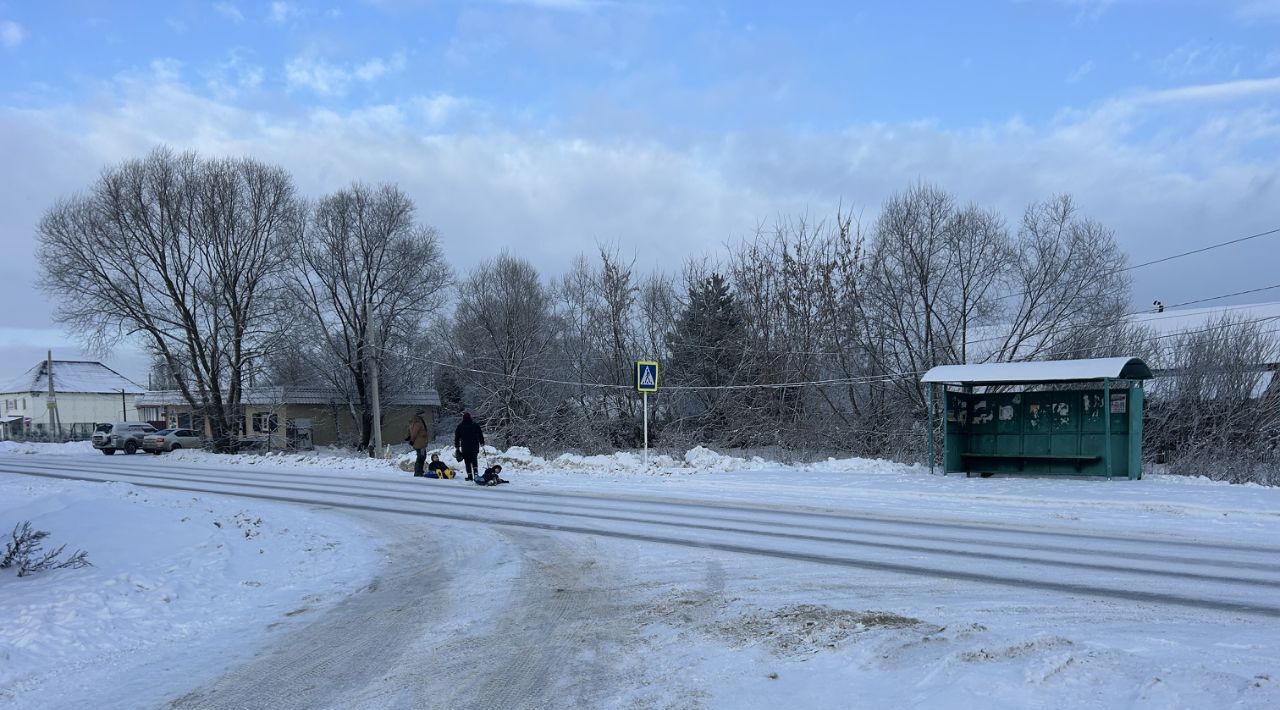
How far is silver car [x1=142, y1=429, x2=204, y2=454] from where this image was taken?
43.9m

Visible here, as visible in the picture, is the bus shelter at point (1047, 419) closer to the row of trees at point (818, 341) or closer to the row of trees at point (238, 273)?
the row of trees at point (818, 341)

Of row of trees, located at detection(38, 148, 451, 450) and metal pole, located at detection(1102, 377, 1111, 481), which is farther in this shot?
row of trees, located at detection(38, 148, 451, 450)

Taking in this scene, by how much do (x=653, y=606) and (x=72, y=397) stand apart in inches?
4089

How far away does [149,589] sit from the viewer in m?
8.00

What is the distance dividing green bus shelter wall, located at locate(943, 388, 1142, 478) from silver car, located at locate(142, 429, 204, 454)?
39740 mm

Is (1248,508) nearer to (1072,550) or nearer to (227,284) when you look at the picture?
(1072,550)

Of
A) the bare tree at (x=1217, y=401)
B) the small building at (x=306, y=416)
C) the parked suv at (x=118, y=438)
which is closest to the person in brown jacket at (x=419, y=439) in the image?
the bare tree at (x=1217, y=401)

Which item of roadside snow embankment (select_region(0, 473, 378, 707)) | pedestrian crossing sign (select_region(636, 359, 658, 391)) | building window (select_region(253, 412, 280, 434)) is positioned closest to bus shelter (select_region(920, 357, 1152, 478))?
pedestrian crossing sign (select_region(636, 359, 658, 391))

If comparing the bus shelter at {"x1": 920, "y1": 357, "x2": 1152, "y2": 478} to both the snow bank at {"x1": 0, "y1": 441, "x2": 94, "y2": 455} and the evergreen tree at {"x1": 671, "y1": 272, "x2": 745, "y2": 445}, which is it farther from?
the snow bank at {"x1": 0, "y1": 441, "x2": 94, "y2": 455}

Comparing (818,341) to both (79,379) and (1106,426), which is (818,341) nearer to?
(1106,426)

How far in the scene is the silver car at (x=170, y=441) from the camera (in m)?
43.9

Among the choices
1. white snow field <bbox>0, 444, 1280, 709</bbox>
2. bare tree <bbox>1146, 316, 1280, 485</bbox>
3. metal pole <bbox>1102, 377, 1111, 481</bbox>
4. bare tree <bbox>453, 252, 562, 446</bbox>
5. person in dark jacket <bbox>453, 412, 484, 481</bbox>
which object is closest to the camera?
white snow field <bbox>0, 444, 1280, 709</bbox>

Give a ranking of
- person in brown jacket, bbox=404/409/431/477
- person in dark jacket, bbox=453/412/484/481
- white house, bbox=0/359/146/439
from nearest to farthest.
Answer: person in dark jacket, bbox=453/412/484/481 < person in brown jacket, bbox=404/409/431/477 < white house, bbox=0/359/146/439

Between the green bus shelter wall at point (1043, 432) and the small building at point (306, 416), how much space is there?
103 ft
